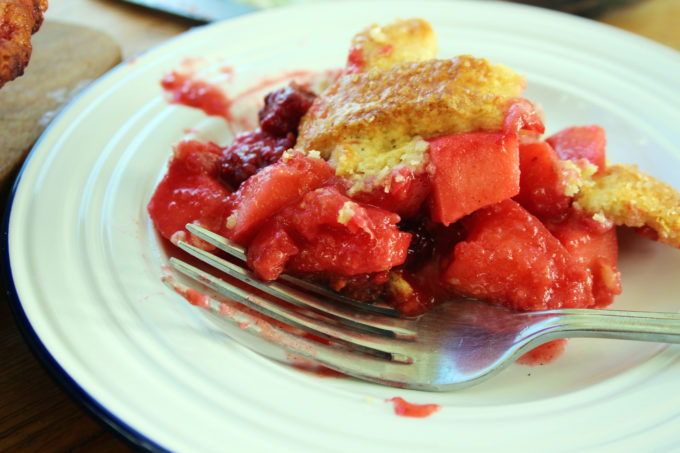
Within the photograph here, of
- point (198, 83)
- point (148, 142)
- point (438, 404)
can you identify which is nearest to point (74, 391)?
point (438, 404)

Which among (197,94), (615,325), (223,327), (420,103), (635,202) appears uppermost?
(420,103)

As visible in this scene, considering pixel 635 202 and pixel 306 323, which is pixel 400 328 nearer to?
pixel 306 323

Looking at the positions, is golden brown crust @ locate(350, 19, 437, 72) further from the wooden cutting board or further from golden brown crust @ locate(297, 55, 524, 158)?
the wooden cutting board

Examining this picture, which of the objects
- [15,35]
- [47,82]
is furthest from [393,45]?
[47,82]

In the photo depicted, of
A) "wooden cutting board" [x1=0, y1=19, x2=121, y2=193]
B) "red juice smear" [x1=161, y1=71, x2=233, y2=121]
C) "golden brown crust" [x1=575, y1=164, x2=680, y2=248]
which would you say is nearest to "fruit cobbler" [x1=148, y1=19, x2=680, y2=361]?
"golden brown crust" [x1=575, y1=164, x2=680, y2=248]

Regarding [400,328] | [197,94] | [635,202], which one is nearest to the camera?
[400,328]

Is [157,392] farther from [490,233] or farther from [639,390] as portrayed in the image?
[639,390]
